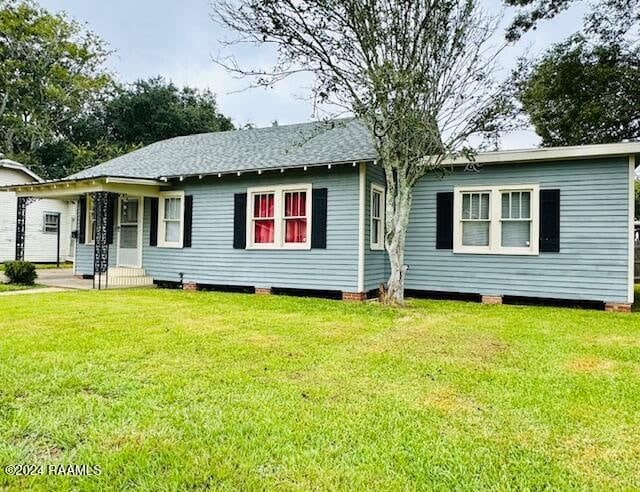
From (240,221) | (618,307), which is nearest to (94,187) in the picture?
(240,221)

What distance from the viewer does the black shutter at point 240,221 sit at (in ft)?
33.7

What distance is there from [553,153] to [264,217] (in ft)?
19.5

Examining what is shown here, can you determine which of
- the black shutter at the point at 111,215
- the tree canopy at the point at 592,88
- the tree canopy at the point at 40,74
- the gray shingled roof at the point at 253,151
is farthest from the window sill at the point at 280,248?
the tree canopy at the point at 40,74

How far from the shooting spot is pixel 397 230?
856cm

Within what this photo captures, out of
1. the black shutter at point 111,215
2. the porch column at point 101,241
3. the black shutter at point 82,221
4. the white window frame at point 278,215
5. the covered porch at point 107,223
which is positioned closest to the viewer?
the white window frame at point 278,215

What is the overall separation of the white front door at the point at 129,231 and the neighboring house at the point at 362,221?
49 mm

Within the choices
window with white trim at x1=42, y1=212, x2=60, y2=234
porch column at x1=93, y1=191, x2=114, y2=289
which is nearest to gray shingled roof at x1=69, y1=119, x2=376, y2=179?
porch column at x1=93, y1=191, x2=114, y2=289

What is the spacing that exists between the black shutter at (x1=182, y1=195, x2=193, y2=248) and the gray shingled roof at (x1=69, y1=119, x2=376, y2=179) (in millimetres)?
698

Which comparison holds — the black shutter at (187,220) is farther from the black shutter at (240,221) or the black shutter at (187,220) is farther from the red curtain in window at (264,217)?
the red curtain in window at (264,217)

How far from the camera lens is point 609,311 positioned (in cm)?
813

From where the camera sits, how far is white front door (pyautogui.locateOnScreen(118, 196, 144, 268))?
11904 mm

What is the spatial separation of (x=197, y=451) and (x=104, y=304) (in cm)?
618

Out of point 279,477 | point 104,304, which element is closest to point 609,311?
point 279,477

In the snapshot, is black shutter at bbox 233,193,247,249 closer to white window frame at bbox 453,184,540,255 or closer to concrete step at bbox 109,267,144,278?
concrete step at bbox 109,267,144,278
